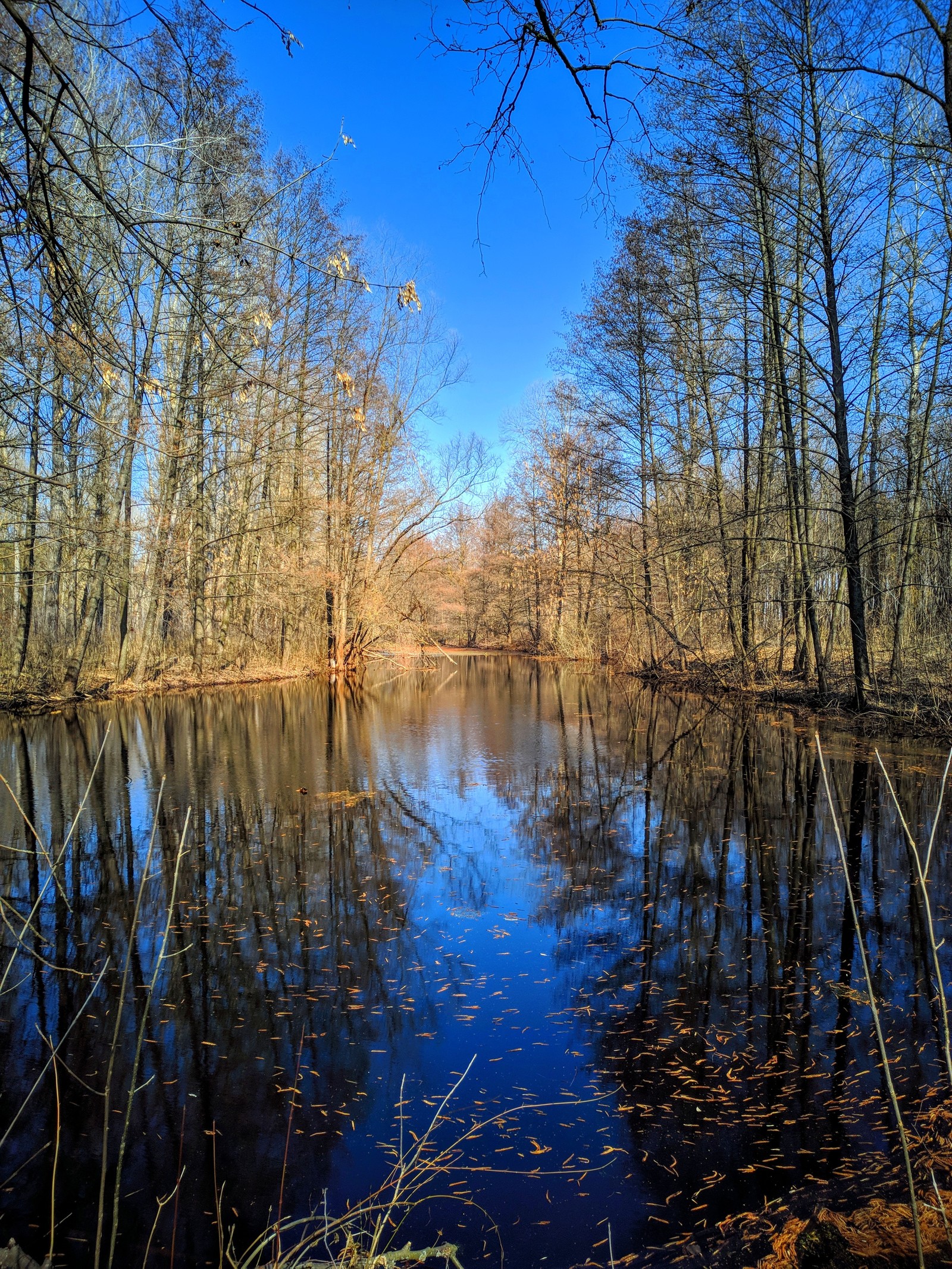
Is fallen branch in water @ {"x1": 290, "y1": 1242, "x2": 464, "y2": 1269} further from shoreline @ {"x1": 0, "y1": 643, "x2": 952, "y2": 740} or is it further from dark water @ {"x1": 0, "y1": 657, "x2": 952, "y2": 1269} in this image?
shoreline @ {"x1": 0, "y1": 643, "x2": 952, "y2": 740}

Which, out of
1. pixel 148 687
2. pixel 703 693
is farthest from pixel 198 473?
pixel 703 693

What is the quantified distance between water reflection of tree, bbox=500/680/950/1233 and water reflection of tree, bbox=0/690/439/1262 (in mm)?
1204

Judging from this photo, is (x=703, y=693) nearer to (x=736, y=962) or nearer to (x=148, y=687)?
(x=148, y=687)

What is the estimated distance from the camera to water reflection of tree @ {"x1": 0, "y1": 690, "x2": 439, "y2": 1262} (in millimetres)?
2891

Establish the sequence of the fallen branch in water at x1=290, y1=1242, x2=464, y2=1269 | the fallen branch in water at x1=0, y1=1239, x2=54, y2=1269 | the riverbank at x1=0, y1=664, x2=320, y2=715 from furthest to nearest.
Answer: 1. the riverbank at x1=0, y1=664, x2=320, y2=715
2. the fallen branch in water at x1=0, y1=1239, x2=54, y2=1269
3. the fallen branch in water at x1=290, y1=1242, x2=464, y2=1269

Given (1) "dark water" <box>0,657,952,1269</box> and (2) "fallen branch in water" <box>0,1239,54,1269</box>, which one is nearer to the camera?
(2) "fallen branch in water" <box>0,1239,54,1269</box>

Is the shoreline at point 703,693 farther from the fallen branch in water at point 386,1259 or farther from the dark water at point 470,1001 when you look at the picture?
the fallen branch in water at point 386,1259

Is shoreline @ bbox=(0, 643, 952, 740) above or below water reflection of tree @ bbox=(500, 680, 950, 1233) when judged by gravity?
above

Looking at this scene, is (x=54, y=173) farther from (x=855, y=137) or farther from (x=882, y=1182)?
(x=882, y=1182)

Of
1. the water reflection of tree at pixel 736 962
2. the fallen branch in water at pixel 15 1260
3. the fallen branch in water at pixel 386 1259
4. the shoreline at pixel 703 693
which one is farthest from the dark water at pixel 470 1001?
the shoreline at pixel 703 693

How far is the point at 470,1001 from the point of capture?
4.07m

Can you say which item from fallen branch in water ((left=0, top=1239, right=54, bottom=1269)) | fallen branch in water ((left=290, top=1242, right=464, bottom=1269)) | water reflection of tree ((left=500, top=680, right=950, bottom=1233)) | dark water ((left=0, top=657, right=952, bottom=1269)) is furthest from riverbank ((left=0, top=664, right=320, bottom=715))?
fallen branch in water ((left=290, top=1242, right=464, bottom=1269))

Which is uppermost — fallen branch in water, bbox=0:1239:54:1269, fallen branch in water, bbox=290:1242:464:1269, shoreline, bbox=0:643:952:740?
shoreline, bbox=0:643:952:740

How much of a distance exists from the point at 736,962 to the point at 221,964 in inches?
121
